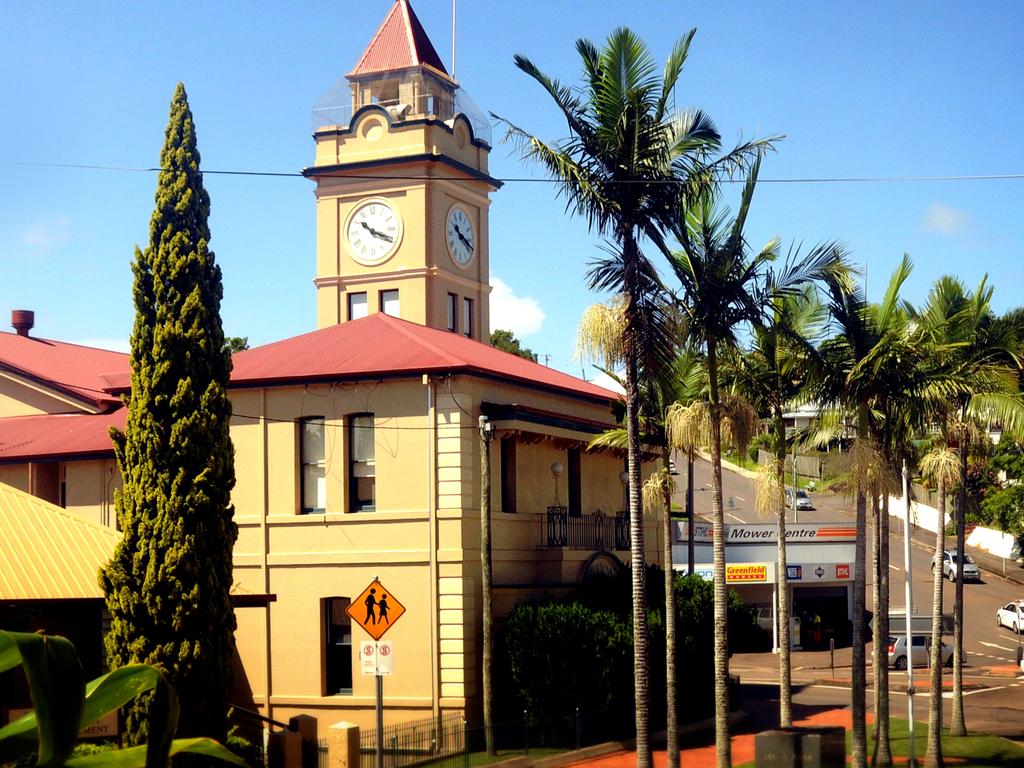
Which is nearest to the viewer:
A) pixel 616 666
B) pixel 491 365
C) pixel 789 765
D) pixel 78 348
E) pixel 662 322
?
pixel 789 765

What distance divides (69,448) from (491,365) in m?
10.1

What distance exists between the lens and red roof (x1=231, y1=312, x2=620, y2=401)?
2811cm

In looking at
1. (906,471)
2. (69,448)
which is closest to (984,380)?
(906,471)

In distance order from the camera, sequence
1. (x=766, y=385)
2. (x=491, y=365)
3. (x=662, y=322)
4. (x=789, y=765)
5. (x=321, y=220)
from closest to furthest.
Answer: (x=789, y=765) → (x=662, y=322) → (x=766, y=385) → (x=491, y=365) → (x=321, y=220)

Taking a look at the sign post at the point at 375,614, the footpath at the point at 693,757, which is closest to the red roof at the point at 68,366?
the footpath at the point at 693,757

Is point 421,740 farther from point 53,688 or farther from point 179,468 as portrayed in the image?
point 53,688

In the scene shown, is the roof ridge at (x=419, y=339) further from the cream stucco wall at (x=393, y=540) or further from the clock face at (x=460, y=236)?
the clock face at (x=460, y=236)

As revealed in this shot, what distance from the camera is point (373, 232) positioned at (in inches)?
1704

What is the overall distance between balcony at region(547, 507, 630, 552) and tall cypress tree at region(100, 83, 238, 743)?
1137cm

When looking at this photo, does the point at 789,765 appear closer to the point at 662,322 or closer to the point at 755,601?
the point at 662,322

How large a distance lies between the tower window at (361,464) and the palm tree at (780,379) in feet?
27.1

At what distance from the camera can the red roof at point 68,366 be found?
34.2 metres

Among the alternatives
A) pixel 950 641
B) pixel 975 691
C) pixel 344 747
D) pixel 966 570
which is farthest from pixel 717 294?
pixel 966 570

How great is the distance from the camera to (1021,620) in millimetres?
58250
